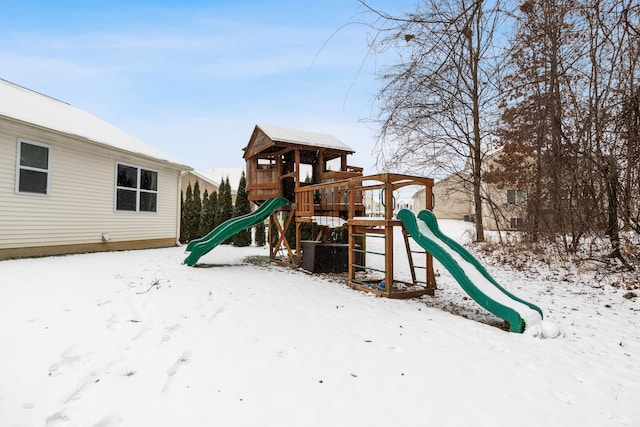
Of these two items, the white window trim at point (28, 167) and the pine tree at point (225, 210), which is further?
the pine tree at point (225, 210)

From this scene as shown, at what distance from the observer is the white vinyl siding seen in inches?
303

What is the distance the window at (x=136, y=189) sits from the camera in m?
10.5

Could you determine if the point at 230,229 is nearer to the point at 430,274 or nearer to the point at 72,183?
the point at 72,183

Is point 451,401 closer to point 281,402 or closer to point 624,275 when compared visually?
point 281,402

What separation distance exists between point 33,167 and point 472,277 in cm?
1021

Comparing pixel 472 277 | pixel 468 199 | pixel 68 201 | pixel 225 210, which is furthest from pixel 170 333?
pixel 468 199

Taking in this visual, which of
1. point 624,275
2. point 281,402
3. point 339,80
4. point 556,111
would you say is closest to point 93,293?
point 281,402

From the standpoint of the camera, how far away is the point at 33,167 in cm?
822

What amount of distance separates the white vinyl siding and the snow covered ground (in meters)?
3.39

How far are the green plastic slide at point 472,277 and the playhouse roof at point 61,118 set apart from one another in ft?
29.4

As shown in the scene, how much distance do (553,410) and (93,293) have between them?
5.52 m

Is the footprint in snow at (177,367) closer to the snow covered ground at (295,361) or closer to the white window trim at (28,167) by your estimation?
the snow covered ground at (295,361)

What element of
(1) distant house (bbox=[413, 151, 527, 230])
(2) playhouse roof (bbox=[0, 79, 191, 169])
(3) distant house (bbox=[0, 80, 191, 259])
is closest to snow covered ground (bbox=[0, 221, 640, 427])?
(3) distant house (bbox=[0, 80, 191, 259])

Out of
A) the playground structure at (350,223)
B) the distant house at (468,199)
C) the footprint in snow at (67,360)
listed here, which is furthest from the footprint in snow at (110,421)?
the distant house at (468,199)
